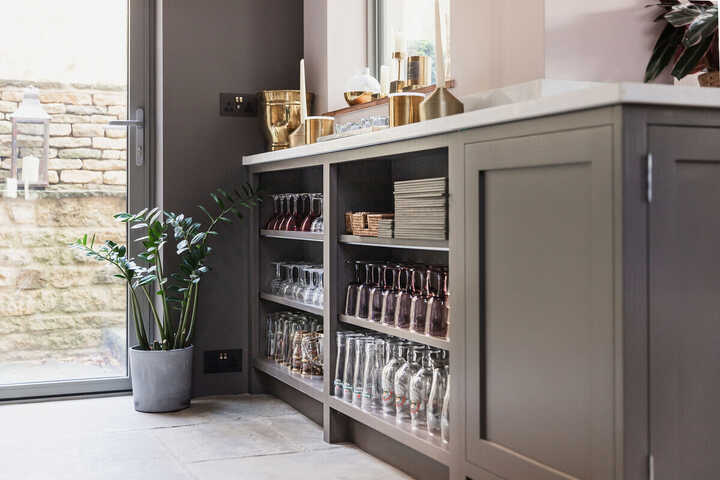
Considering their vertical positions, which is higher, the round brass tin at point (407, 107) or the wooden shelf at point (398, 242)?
the round brass tin at point (407, 107)

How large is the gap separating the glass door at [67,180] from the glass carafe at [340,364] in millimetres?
1427

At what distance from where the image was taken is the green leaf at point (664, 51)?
243 centimetres

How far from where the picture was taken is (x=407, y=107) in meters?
2.72

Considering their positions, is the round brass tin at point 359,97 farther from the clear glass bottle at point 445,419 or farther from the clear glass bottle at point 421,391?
the clear glass bottle at point 445,419

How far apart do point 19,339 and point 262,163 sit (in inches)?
55.3

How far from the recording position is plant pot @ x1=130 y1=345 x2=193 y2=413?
11.8ft

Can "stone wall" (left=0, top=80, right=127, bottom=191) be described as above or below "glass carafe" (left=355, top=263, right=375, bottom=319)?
above

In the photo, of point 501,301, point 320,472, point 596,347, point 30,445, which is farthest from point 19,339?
point 596,347

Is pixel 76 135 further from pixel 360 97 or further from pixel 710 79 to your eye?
pixel 710 79

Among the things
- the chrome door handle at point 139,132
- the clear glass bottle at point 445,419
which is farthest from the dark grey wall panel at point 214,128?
the clear glass bottle at point 445,419

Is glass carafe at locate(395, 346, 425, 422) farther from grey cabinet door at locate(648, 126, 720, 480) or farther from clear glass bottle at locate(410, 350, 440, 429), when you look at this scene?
grey cabinet door at locate(648, 126, 720, 480)

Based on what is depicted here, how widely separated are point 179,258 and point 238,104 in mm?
809

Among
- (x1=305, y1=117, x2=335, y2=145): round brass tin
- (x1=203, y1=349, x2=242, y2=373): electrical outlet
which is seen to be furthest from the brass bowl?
(x1=203, y1=349, x2=242, y2=373): electrical outlet

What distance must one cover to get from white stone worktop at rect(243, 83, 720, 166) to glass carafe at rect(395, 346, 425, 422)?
27.0 inches
